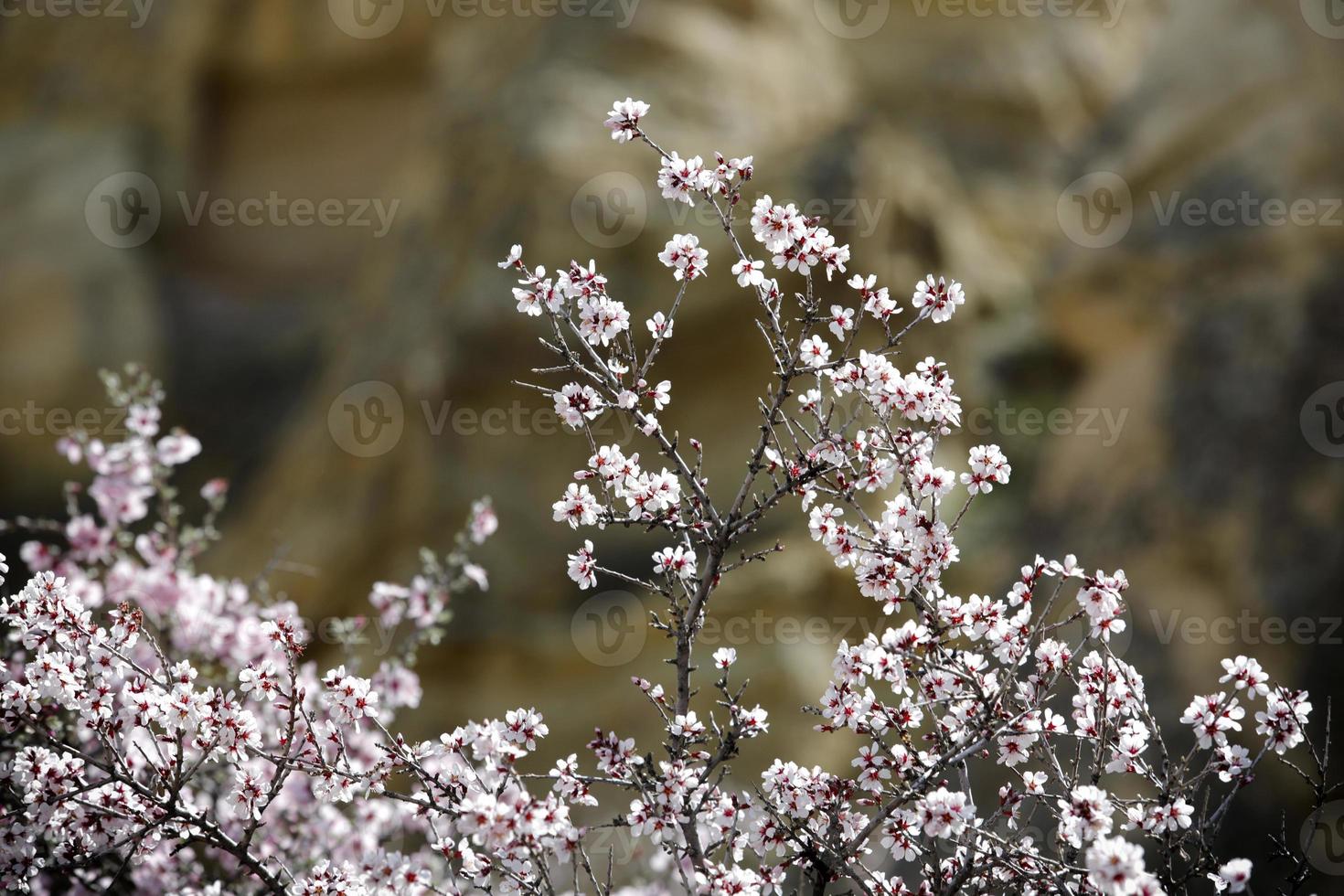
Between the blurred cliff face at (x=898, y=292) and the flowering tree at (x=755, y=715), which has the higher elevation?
the blurred cliff face at (x=898, y=292)

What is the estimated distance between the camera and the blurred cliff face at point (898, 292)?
6934mm

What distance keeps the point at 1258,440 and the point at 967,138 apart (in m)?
4.13

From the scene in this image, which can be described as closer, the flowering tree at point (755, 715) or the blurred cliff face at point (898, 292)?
the flowering tree at point (755, 715)

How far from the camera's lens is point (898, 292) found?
7.53 m

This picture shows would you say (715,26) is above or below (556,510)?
above

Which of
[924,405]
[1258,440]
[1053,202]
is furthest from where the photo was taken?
[1053,202]

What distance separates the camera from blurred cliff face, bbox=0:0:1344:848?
6934mm

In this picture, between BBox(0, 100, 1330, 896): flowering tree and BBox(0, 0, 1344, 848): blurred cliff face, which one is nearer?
BBox(0, 100, 1330, 896): flowering tree

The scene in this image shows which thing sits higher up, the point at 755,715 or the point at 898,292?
the point at 898,292

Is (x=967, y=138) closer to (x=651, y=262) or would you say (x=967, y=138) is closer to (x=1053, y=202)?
(x=1053, y=202)

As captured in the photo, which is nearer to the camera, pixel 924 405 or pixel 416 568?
pixel 924 405

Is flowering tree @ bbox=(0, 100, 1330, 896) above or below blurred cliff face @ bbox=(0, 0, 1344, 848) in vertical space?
below

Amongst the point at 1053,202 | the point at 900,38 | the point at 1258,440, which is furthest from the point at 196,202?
the point at 1258,440

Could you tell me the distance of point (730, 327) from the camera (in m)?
7.55
